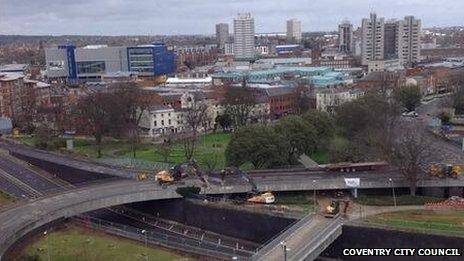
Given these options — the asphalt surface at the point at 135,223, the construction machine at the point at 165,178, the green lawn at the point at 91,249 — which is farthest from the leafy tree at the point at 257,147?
the green lawn at the point at 91,249

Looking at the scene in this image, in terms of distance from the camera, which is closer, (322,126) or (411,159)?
(411,159)

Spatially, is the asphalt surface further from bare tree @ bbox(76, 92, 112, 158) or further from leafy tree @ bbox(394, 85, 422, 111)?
leafy tree @ bbox(394, 85, 422, 111)

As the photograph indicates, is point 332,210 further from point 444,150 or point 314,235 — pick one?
point 444,150

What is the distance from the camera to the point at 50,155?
65.9 meters

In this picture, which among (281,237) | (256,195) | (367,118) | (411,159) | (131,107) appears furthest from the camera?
(131,107)

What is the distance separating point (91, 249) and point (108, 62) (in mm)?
113179

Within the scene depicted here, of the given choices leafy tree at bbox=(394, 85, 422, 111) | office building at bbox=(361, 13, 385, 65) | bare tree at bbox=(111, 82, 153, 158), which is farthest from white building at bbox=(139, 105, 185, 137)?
office building at bbox=(361, 13, 385, 65)

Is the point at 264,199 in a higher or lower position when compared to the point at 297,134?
lower

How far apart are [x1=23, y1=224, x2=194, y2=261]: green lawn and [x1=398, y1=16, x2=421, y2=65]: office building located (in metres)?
133

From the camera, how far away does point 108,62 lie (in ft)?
481

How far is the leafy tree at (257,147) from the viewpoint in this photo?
52.5 metres

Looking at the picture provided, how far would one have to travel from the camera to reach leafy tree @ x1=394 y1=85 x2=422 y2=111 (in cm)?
9438

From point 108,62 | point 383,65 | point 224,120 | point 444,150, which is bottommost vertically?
point 444,150

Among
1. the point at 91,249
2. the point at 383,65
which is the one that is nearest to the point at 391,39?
the point at 383,65
